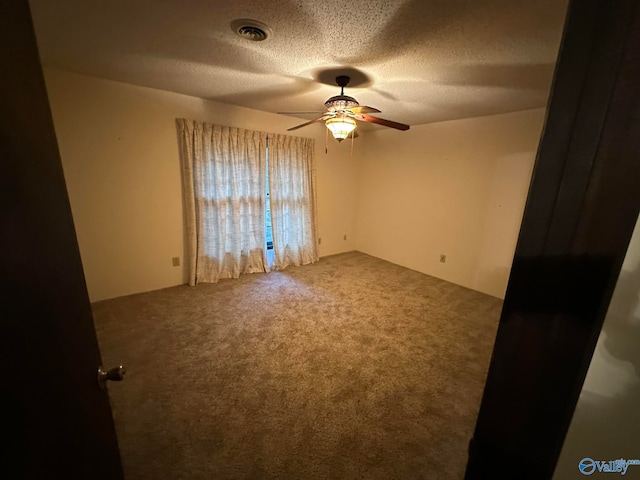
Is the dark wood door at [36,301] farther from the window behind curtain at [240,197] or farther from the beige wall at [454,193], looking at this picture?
the beige wall at [454,193]

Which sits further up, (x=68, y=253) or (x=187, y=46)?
(x=187, y=46)

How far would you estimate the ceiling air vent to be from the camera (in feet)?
4.84

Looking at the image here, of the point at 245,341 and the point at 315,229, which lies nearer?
the point at 245,341

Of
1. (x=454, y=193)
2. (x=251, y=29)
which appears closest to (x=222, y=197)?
(x=251, y=29)

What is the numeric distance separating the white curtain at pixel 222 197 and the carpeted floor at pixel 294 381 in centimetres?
43

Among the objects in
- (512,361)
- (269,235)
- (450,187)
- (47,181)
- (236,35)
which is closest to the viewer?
(512,361)

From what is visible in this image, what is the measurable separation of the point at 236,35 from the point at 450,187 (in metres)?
3.14

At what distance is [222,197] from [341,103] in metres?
1.93

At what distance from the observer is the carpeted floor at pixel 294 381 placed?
134cm

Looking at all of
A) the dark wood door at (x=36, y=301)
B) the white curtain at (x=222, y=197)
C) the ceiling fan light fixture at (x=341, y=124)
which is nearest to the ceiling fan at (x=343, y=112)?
the ceiling fan light fixture at (x=341, y=124)

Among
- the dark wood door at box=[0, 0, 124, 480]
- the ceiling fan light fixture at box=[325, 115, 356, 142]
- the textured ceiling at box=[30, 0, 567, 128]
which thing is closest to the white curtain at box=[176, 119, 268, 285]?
the textured ceiling at box=[30, 0, 567, 128]

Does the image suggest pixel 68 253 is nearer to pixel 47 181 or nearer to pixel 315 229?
pixel 47 181

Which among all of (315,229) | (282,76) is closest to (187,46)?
(282,76)

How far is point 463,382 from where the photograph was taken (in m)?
1.87
